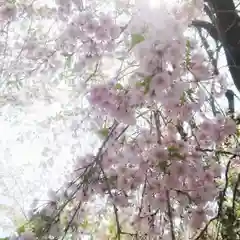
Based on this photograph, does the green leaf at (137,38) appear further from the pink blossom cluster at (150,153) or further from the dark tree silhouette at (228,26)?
the dark tree silhouette at (228,26)

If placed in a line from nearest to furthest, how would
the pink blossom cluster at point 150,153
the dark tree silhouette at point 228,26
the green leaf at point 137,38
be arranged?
the green leaf at point 137,38 → the pink blossom cluster at point 150,153 → the dark tree silhouette at point 228,26

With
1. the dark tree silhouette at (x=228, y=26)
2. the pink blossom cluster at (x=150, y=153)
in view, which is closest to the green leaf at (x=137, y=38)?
the pink blossom cluster at (x=150, y=153)

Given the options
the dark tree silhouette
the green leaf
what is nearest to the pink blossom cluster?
the green leaf

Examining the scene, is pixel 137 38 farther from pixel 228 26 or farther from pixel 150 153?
pixel 228 26

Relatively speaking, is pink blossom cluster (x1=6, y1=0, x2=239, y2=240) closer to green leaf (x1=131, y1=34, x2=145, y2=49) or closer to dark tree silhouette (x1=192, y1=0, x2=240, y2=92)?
green leaf (x1=131, y1=34, x2=145, y2=49)

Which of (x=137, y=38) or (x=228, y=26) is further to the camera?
(x=228, y=26)

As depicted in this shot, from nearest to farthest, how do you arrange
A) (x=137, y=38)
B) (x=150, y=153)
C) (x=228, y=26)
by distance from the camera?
1. (x=137, y=38)
2. (x=150, y=153)
3. (x=228, y=26)

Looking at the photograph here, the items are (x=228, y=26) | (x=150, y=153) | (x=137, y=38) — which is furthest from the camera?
(x=228, y=26)

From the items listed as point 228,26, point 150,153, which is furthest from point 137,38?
point 228,26

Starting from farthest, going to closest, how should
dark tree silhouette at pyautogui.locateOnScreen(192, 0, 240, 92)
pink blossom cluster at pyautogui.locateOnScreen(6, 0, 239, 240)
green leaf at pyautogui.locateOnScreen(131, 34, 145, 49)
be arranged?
dark tree silhouette at pyautogui.locateOnScreen(192, 0, 240, 92)
pink blossom cluster at pyautogui.locateOnScreen(6, 0, 239, 240)
green leaf at pyautogui.locateOnScreen(131, 34, 145, 49)

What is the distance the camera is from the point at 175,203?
1507 millimetres

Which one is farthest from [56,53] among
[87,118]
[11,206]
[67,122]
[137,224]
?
[11,206]

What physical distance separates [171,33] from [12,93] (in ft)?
4.30

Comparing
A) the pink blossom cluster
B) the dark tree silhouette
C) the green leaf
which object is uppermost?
the dark tree silhouette
